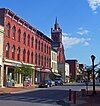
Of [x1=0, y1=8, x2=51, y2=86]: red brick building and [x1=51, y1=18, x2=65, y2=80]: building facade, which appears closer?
[x1=0, y1=8, x2=51, y2=86]: red brick building

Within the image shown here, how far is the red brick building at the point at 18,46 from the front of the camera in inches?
2282

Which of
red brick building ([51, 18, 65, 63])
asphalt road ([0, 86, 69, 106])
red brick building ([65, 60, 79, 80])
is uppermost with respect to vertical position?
red brick building ([51, 18, 65, 63])

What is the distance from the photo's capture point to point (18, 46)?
65188 millimetres

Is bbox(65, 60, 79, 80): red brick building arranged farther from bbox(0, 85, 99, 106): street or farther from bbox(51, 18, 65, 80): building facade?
bbox(0, 85, 99, 106): street

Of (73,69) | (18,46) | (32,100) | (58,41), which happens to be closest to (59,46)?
(58,41)

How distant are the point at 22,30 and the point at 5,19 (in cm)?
985

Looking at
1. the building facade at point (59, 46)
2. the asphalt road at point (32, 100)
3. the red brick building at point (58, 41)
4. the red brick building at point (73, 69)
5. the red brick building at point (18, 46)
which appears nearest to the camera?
the asphalt road at point (32, 100)

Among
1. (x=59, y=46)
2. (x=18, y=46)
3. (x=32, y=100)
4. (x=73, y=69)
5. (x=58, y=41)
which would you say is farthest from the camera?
(x=73, y=69)

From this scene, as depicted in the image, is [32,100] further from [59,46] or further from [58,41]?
[58,41]

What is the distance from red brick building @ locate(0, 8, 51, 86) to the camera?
57969 millimetres

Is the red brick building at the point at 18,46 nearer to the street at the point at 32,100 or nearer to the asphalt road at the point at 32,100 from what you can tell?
the street at the point at 32,100

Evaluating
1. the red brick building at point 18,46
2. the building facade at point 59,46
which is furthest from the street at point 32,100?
the building facade at point 59,46

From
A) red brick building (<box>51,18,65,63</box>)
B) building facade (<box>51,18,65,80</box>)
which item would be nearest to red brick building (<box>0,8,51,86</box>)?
building facade (<box>51,18,65,80</box>)

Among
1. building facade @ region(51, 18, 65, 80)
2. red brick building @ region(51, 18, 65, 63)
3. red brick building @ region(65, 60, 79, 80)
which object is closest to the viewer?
building facade @ region(51, 18, 65, 80)
